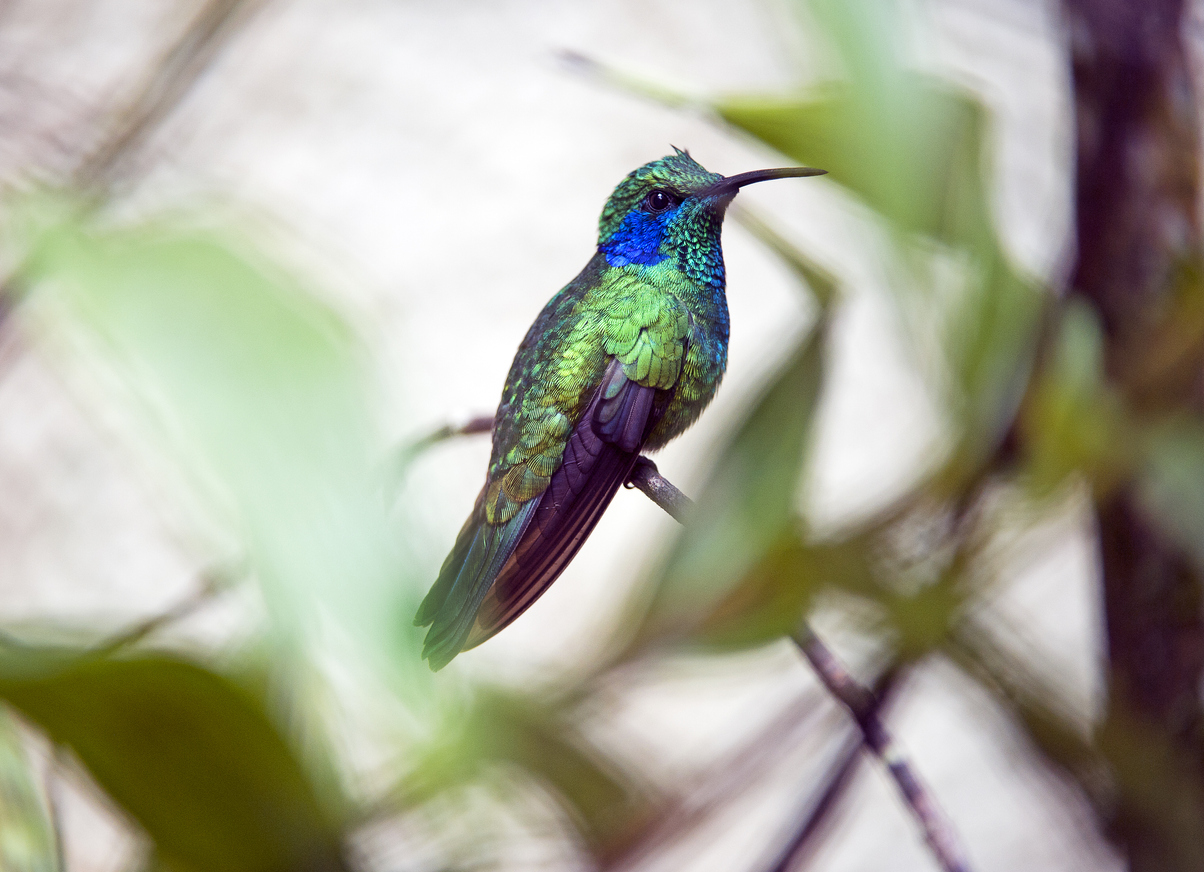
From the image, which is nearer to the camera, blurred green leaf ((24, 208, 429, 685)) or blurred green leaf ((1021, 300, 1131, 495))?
blurred green leaf ((24, 208, 429, 685))

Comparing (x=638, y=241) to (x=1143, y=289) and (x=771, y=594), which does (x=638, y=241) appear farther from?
(x=1143, y=289)

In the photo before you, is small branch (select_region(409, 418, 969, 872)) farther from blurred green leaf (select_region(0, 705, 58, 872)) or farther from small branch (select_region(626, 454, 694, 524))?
blurred green leaf (select_region(0, 705, 58, 872))

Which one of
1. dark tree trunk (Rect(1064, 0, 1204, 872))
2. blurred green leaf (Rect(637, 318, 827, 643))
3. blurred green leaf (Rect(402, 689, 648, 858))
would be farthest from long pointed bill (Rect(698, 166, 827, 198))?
dark tree trunk (Rect(1064, 0, 1204, 872))

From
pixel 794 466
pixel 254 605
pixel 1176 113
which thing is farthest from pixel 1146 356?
pixel 254 605

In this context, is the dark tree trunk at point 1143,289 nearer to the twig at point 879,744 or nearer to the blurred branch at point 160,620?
the twig at point 879,744

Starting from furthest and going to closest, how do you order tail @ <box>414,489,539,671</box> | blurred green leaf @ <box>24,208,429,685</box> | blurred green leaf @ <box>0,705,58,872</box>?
blurred green leaf @ <box>0,705,58,872</box>, blurred green leaf @ <box>24,208,429,685</box>, tail @ <box>414,489,539,671</box>

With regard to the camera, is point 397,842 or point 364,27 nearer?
point 397,842

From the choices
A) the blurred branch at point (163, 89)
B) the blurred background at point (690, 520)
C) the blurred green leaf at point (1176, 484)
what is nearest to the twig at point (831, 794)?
the blurred background at point (690, 520)

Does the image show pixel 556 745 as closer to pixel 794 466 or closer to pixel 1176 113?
pixel 794 466
